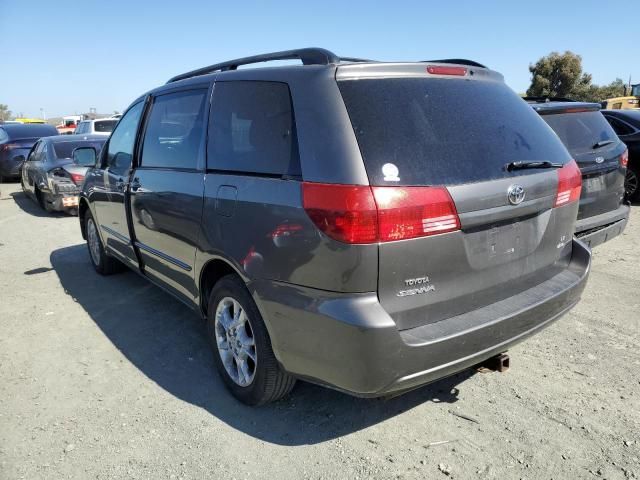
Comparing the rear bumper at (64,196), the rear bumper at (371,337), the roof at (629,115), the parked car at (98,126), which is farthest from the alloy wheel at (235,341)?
the parked car at (98,126)

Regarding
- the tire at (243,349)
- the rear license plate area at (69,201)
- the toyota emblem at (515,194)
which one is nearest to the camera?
the toyota emblem at (515,194)

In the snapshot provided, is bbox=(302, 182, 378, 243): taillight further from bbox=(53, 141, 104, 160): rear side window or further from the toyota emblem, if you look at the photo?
bbox=(53, 141, 104, 160): rear side window

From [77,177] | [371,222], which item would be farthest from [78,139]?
[371,222]

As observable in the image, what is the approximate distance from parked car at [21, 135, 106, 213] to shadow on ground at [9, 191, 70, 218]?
0.47 ft

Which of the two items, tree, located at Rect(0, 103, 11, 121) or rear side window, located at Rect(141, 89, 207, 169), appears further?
tree, located at Rect(0, 103, 11, 121)

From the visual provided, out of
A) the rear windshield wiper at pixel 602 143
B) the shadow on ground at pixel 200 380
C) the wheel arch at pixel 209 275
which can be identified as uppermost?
the rear windshield wiper at pixel 602 143

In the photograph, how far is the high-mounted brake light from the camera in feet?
8.45

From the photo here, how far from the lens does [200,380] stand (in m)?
3.31

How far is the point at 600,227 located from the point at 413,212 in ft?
11.6

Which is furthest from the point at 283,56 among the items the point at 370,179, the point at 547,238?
the point at 547,238

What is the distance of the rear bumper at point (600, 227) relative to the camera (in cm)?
468

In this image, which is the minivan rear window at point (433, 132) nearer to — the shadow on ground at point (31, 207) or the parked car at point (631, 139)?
the parked car at point (631, 139)

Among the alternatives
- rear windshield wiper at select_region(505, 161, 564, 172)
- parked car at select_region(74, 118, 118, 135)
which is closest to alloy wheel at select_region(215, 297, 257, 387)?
rear windshield wiper at select_region(505, 161, 564, 172)

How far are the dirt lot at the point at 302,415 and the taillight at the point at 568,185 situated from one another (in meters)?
1.12
